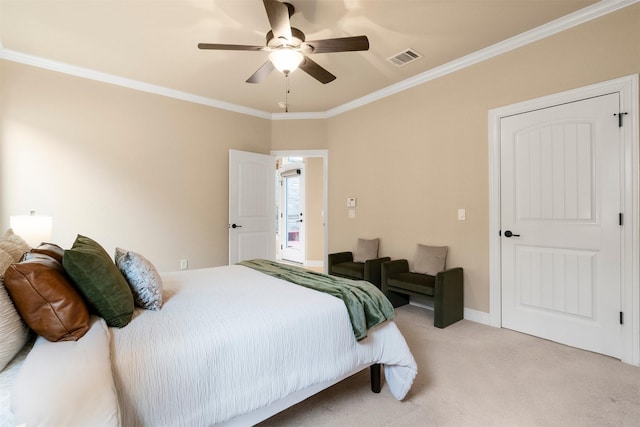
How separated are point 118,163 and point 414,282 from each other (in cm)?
379

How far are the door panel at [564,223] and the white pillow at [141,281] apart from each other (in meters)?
3.10

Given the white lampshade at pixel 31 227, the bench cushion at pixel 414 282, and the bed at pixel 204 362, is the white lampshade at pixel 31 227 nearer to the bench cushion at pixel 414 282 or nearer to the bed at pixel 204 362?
the bed at pixel 204 362

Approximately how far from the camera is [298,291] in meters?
1.96

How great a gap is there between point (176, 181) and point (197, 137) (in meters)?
0.71

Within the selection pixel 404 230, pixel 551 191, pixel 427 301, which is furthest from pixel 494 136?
pixel 427 301

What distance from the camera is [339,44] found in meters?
2.18

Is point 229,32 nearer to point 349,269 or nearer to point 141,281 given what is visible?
point 141,281

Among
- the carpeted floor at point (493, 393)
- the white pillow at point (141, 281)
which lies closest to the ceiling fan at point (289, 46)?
the white pillow at point (141, 281)

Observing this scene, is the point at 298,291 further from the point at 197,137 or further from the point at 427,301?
the point at 197,137

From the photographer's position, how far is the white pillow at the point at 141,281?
1.64 m

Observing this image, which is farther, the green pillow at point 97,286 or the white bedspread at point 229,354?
the green pillow at point 97,286

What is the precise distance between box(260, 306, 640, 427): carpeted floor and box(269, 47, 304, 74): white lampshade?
2.30 meters

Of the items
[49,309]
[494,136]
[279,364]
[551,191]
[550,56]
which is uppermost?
[550,56]

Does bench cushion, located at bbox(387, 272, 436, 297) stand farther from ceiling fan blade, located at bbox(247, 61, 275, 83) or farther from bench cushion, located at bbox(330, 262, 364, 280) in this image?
ceiling fan blade, located at bbox(247, 61, 275, 83)
